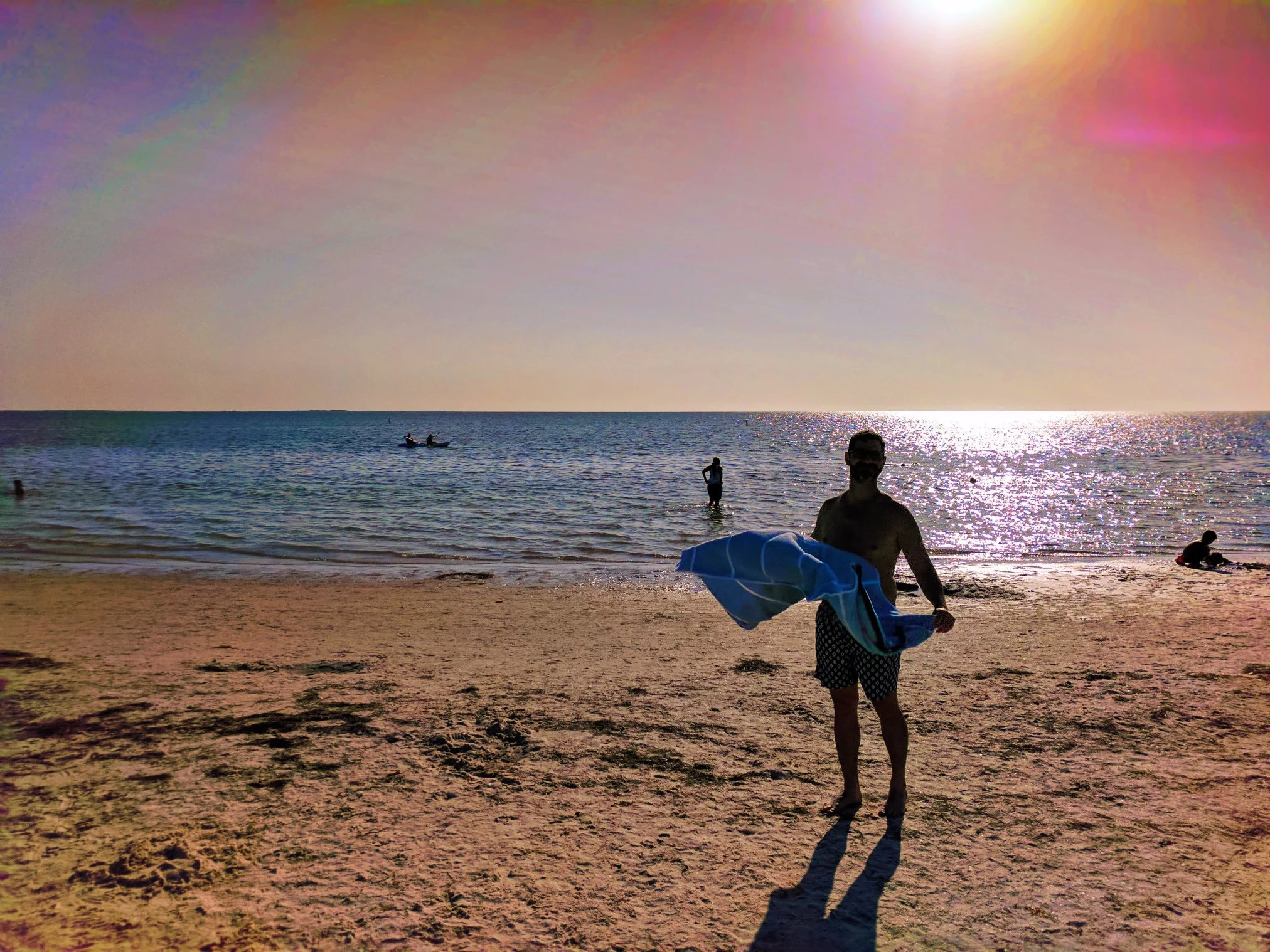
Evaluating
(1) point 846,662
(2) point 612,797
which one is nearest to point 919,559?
(1) point 846,662

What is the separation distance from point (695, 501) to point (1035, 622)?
1989 cm

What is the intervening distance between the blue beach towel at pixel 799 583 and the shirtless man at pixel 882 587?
15cm

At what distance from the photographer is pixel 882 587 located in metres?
4.35

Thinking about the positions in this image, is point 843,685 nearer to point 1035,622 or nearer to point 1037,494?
point 1035,622

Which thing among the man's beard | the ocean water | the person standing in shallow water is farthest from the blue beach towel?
the person standing in shallow water

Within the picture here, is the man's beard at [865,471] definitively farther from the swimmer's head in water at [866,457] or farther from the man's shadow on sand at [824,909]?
the man's shadow on sand at [824,909]

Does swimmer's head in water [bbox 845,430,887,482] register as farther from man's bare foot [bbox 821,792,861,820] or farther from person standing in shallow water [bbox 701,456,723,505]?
person standing in shallow water [bbox 701,456,723,505]

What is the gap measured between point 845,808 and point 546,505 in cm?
2319

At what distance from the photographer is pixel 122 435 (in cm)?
11781

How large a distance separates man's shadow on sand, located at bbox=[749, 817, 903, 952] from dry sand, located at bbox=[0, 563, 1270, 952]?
0.05 ft

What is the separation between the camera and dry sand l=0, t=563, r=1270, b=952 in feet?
11.6

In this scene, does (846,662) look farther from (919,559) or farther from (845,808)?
(845,808)

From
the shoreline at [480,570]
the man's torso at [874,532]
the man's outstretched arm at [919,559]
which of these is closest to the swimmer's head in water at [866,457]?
the man's torso at [874,532]

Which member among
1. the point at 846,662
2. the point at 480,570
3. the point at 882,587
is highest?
the point at 882,587
